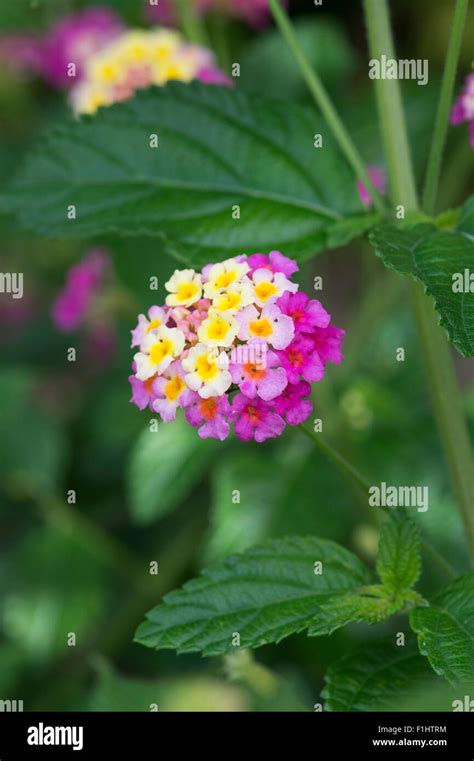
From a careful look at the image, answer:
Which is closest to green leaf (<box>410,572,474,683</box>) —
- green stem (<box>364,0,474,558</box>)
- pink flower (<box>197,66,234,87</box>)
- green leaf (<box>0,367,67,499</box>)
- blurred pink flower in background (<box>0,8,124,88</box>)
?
green stem (<box>364,0,474,558</box>)

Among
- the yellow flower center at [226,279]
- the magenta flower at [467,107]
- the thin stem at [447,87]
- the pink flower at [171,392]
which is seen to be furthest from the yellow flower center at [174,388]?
the magenta flower at [467,107]

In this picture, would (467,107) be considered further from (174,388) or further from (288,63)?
(288,63)

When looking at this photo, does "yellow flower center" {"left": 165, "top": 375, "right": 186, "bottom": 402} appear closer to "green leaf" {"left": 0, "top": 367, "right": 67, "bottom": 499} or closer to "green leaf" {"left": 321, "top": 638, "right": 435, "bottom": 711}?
"green leaf" {"left": 321, "top": 638, "right": 435, "bottom": 711}

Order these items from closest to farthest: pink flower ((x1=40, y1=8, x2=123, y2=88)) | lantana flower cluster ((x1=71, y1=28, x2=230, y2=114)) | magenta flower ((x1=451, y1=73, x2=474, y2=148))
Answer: magenta flower ((x1=451, y1=73, x2=474, y2=148)) < lantana flower cluster ((x1=71, y1=28, x2=230, y2=114)) < pink flower ((x1=40, y1=8, x2=123, y2=88))

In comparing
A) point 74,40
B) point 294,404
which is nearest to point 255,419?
point 294,404

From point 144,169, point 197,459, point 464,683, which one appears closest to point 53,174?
point 144,169

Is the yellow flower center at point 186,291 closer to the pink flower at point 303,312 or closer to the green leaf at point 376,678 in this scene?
the pink flower at point 303,312
